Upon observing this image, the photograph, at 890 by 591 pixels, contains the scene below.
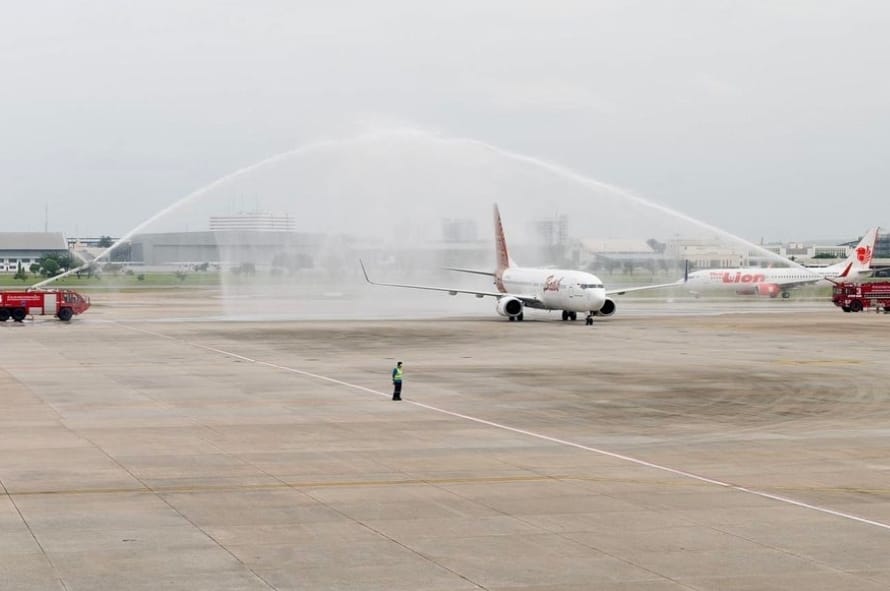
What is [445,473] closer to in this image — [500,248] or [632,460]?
[632,460]

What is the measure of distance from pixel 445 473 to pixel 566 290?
5738 centimetres

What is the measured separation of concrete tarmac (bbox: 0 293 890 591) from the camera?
16.8 metres

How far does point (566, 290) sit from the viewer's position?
81375 mm

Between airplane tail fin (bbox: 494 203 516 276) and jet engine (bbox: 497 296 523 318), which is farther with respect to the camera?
airplane tail fin (bbox: 494 203 516 276)

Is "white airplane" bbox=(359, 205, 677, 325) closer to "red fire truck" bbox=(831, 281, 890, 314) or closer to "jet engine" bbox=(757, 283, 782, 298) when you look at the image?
A: "red fire truck" bbox=(831, 281, 890, 314)

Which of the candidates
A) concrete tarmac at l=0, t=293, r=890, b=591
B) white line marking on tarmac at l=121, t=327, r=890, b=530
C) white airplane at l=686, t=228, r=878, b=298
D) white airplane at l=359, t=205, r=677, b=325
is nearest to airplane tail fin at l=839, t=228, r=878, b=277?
white airplane at l=686, t=228, r=878, b=298

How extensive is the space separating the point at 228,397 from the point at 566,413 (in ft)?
36.1

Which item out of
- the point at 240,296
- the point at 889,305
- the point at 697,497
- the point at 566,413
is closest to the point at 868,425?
the point at 566,413

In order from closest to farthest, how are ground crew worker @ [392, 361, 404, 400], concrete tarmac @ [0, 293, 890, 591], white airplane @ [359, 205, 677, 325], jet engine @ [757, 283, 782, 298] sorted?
concrete tarmac @ [0, 293, 890, 591] → ground crew worker @ [392, 361, 404, 400] → white airplane @ [359, 205, 677, 325] → jet engine @ [757, 283, 782, 298]

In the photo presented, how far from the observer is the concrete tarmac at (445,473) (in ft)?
55.3

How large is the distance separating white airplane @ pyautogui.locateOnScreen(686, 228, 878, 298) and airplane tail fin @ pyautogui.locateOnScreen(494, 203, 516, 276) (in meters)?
36.7

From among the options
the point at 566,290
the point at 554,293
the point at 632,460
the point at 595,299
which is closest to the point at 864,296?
the point at 595,299

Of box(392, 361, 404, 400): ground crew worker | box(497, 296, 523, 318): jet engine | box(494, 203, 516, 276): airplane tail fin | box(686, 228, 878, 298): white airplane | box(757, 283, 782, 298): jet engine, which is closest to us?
box(392, 361, 404, 400): ground crew worker

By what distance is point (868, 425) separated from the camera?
107 ft
